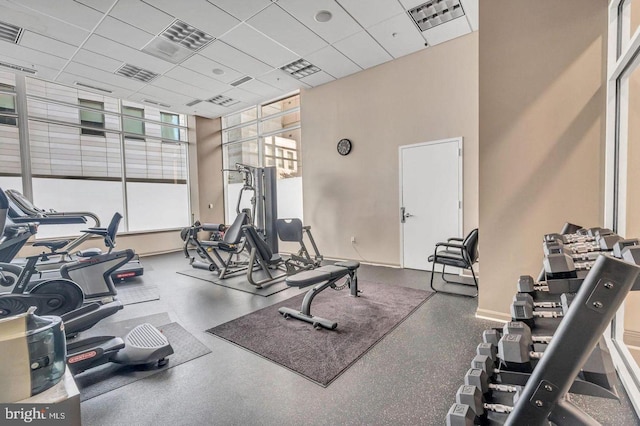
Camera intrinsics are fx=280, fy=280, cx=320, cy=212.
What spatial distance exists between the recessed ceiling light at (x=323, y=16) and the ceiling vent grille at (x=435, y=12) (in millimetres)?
1025

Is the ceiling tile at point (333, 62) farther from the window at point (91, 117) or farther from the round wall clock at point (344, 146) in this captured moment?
the window at point (91, 117)

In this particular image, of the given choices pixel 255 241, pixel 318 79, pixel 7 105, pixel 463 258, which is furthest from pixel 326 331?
pixel 7 105

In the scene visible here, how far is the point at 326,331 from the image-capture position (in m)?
2.67

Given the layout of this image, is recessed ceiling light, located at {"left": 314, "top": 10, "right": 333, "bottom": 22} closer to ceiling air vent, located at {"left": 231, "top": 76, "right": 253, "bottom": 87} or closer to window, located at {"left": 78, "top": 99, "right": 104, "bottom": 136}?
ceiling air vent, located at {"left": 231, "top": 76, "right": 253, "bottom": 87}

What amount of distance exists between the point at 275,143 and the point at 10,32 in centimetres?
442

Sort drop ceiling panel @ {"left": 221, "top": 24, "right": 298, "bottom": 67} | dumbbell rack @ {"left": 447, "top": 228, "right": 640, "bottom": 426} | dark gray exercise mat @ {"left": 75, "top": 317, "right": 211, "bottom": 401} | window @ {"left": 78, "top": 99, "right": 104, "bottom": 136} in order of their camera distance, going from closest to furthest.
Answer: dumbbell rack @ {"left": 447, "top": 228, "right": 640, "bottom": 426}
dark gray exercise mat @ {"left": 75, "top": 317, "right": 211, "bottom": 401}
drop ceiling panel @ {"left": 221, "top": 24, "right": 298, "bottom": 67}
window @ {"left": 78, "top": 99, "right": 104, "bottom": 136}

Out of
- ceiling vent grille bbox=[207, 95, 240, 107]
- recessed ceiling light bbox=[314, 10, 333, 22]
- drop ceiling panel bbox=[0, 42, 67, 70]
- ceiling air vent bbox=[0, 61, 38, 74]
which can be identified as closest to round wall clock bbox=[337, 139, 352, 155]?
recessed ceiling light bbox=[314, 10, 333, 22]

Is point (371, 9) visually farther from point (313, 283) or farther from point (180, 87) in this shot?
point (180, 87)

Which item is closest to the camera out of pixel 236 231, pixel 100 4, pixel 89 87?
pixel 100 4

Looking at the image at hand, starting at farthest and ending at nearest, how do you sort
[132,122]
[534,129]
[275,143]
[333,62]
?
[275,143] → [132,122] → [333,62] → [534,129]

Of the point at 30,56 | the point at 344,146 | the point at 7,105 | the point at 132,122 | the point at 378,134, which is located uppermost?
the point at 30,56

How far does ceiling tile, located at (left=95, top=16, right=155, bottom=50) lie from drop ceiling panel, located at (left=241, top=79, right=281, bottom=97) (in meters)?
1.92

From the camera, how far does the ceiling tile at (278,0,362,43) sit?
339 centimetres

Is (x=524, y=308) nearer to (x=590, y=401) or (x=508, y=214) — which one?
(x=590, y=401)
